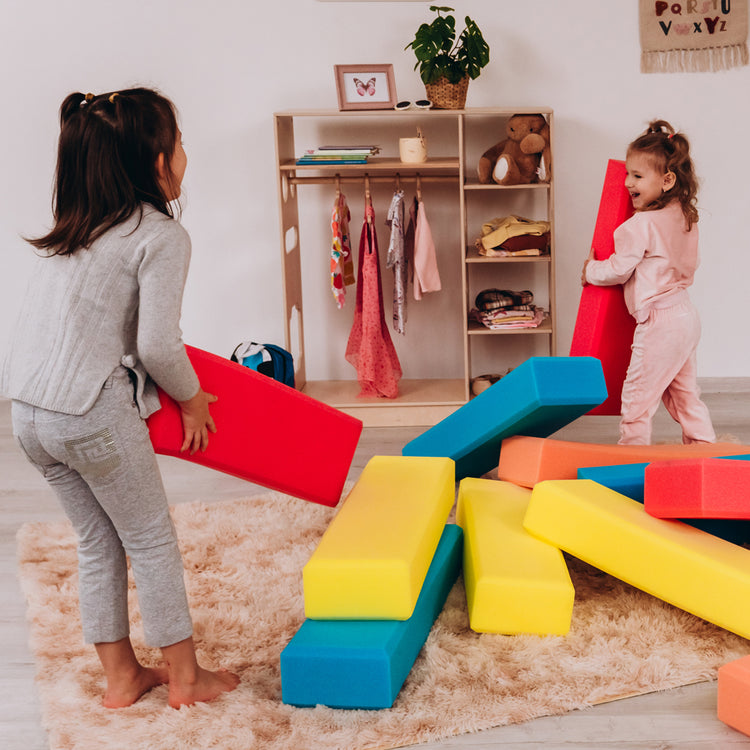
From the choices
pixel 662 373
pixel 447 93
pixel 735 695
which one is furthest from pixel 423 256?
pixel 735 695

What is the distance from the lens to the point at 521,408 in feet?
7.80

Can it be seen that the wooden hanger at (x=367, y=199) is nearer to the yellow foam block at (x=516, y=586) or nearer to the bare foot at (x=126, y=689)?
the yellow foam block at (x=516, y=586)

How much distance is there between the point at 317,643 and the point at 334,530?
314 millimetres

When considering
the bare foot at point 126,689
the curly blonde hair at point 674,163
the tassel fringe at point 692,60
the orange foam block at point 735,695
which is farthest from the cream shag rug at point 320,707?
Answer: the tassel fringe at point 692,60

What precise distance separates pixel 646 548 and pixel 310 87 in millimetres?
2952

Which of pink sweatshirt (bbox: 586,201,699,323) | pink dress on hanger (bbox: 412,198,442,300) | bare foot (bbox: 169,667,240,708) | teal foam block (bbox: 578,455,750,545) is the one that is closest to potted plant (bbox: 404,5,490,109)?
pink dress on hanger (bbox: 412,198,442,300)

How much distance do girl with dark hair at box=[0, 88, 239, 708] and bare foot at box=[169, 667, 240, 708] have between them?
0.37ft

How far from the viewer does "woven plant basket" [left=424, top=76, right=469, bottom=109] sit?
3.77 metres

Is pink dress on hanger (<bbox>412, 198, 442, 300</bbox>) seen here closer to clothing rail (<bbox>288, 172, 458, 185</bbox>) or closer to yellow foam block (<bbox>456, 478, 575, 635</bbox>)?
clothing rail (<bbox>288, 172, 458, 185</bbox>)

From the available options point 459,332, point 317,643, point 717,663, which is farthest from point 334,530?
point 459,332

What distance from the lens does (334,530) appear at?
197 cm

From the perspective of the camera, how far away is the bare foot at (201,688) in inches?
67.6

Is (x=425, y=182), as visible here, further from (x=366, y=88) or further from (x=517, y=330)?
(x=517, y=330)

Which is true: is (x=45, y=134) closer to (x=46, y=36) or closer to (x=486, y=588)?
(x=46, y=36)
